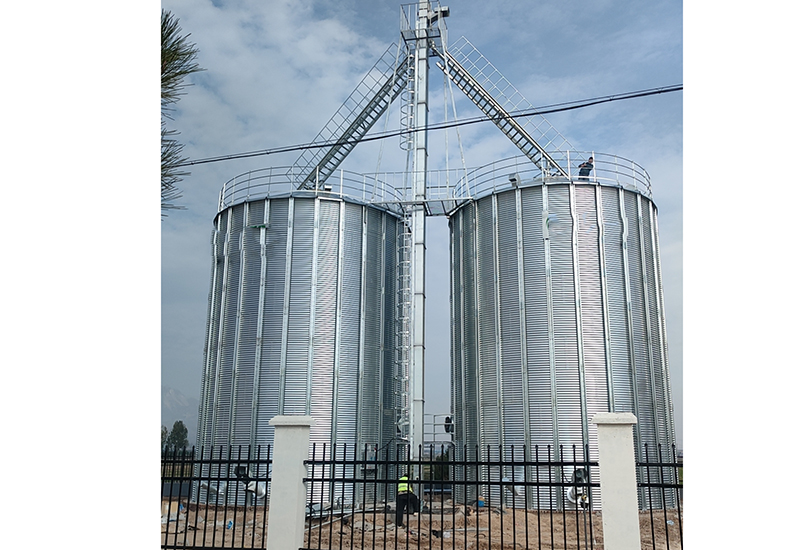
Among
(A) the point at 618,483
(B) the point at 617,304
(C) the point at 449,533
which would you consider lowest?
(C) the point at 449,533

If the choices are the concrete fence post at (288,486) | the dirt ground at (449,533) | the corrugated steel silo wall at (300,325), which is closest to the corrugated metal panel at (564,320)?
the dirt ground at (449,533)

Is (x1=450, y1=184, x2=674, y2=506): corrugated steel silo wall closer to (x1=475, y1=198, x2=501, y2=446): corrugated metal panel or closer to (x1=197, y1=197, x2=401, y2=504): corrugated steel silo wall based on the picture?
(x1=475, y1=198, x2=501, y2=446): corrugated metal panel

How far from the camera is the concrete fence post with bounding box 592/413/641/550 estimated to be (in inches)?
A: 280

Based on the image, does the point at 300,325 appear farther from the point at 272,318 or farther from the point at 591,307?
the point at 591,307

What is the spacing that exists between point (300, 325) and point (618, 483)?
1328 cm

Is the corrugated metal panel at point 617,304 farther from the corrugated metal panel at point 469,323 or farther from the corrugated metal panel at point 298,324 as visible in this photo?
the corrugated metal panel at point 298,324

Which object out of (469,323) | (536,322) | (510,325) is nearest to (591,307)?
(536,322)

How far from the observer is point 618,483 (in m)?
7.25

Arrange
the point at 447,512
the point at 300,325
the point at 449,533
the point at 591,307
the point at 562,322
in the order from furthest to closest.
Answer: the point at 300,325, the point at 591,307, the point at 562,322, the point at 447,512, the point at 449,533

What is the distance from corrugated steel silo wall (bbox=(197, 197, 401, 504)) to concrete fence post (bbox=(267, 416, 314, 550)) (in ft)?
32.0

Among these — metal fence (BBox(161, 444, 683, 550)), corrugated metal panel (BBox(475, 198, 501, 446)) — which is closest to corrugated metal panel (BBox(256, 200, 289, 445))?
metal fence (BBox(161, 444, 683, 550))

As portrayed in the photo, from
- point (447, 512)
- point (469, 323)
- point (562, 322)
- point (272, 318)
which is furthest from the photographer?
point (469, 323)
